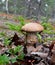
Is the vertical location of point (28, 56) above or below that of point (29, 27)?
below

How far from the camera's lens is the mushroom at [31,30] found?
260cm

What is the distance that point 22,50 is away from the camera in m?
2.70

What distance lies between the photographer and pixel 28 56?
2475 mm

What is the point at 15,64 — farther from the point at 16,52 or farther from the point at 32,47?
the point at 32,47

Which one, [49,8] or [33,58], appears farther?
[49,8]

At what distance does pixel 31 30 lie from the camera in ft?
8.56

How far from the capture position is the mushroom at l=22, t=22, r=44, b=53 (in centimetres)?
260

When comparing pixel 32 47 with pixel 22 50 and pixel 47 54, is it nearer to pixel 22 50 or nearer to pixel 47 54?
pixel 22 50

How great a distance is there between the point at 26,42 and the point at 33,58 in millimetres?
533

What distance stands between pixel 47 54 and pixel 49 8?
49.1 m

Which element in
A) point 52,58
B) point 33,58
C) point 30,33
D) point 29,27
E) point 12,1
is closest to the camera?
point 52,58

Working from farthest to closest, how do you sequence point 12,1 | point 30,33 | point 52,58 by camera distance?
point 12,1 < point 30,33 < point 52,58

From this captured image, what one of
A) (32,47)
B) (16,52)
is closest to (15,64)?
(16,52)

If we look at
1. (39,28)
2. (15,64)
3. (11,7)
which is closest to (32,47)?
(39,28)
